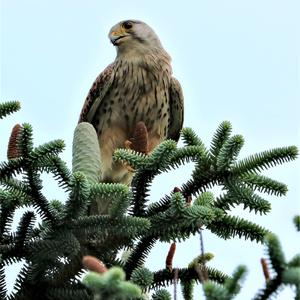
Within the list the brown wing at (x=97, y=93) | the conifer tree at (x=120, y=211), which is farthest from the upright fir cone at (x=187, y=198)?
the brown wing at (x=97, y=93)

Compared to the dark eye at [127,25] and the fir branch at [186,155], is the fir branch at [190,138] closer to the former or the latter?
the fir branch at [186,155]

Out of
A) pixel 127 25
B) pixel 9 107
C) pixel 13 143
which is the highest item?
pixel 127 25

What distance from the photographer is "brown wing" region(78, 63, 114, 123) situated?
6.53 metres

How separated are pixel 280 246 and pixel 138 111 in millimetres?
4696

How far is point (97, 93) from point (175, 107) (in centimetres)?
75

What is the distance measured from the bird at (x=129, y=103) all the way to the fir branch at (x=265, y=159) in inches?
133

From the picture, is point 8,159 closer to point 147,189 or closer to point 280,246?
point 147,189

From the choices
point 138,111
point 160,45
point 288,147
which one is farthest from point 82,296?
point 160,45

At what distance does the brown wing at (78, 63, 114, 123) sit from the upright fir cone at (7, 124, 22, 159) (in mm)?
3614

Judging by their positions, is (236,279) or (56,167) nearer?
(236,279)

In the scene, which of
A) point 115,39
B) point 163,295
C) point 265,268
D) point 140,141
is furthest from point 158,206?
point 115,39

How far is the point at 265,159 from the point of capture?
2.82m

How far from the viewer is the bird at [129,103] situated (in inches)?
251

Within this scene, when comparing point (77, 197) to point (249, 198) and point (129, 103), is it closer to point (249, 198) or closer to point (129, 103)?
point (249, 198)
